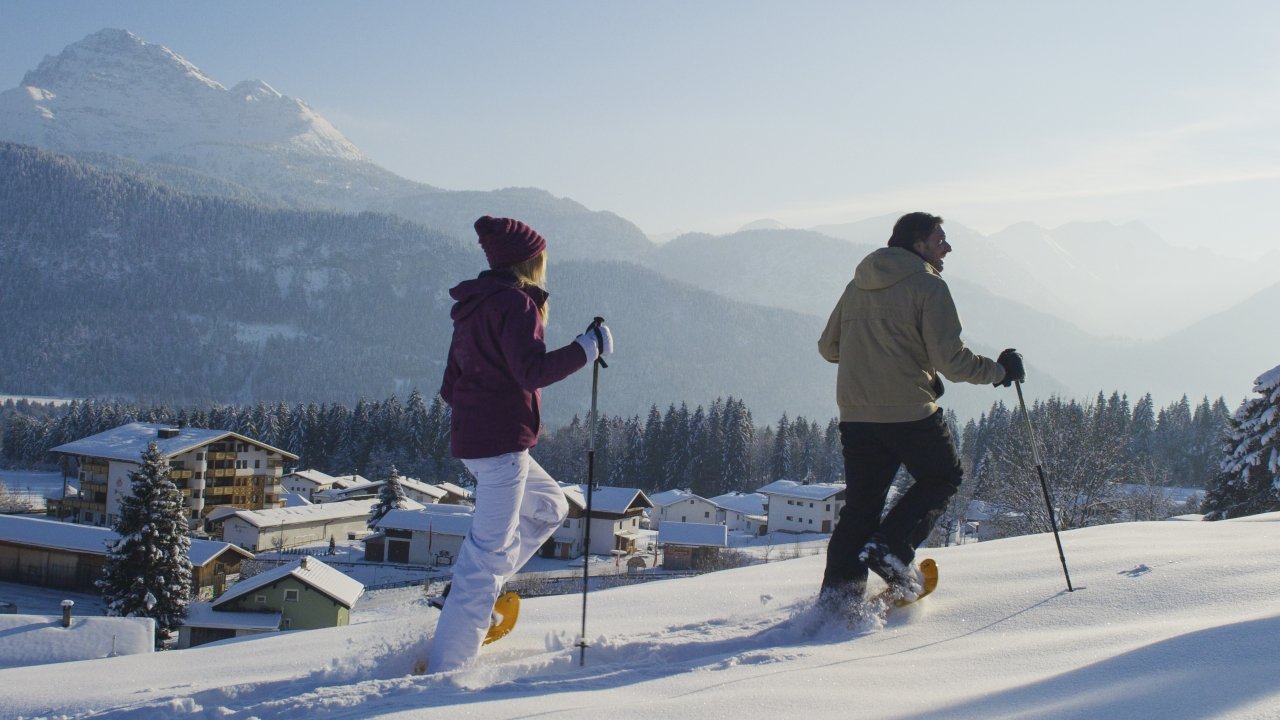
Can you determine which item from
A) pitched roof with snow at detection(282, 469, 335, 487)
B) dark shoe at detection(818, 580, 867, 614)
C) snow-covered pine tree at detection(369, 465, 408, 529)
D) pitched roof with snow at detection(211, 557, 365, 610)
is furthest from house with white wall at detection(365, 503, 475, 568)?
dark shoe at detection(818, 580, 867, 614)

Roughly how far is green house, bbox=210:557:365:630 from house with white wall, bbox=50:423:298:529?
2466cm

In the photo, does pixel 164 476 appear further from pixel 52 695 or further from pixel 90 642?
pixel 52 695

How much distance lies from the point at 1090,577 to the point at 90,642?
34.8ft

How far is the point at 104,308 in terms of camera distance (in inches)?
6708

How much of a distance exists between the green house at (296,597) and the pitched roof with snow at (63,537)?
8746 millimetres

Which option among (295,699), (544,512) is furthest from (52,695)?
(544,512)

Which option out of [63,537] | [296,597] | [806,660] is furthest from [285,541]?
[806,660]

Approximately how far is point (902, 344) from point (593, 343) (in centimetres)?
159

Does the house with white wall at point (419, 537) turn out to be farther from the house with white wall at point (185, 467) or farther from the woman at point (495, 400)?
the woman at point (495, 400)

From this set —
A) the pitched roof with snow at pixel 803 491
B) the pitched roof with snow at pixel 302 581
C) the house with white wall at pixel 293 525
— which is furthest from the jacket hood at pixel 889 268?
the pitched roof with snow at pixel 803 491

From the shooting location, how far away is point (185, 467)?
46344mm

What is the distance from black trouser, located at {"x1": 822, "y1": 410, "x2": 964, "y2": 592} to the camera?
13.4ft

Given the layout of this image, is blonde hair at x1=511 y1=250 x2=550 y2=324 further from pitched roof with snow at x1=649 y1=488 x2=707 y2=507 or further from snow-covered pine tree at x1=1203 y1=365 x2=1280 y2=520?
pitched roof with snow at x1=649 y1=488 x2=707 y2=507

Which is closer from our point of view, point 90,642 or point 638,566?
point 90,642
